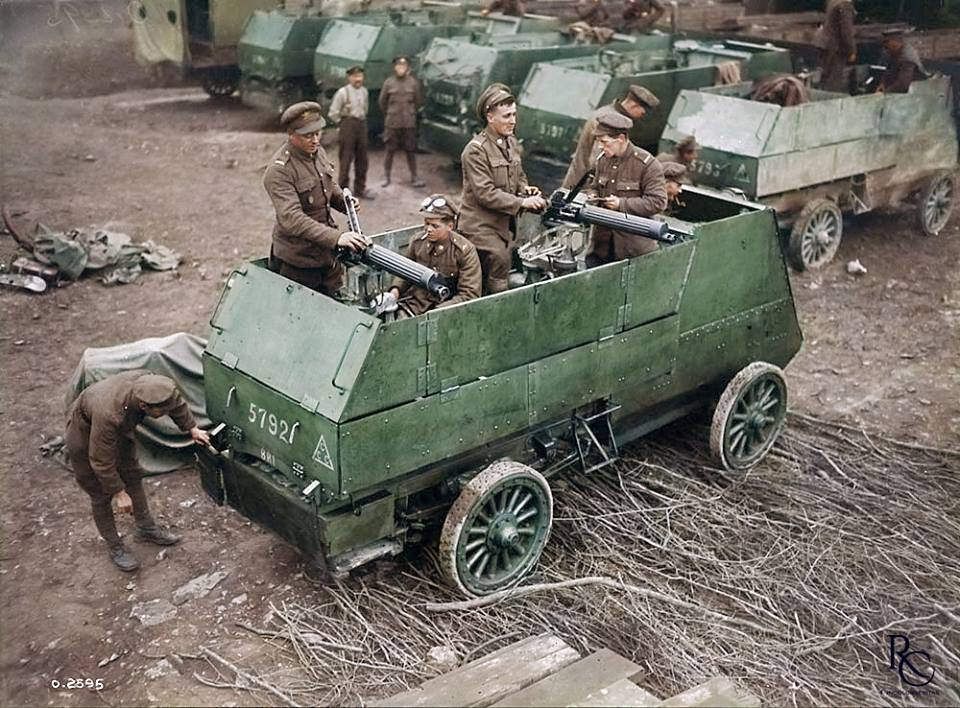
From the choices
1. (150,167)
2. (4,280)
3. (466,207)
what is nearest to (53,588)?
(466,207)

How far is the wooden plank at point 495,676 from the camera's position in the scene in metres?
4.64

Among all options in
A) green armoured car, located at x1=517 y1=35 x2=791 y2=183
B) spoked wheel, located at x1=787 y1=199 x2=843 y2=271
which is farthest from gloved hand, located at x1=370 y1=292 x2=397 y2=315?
green armoured car, located at x1=517 y1=35 x2=791 y2=183

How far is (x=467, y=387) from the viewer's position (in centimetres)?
550

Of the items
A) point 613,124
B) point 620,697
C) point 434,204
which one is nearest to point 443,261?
point 434,204

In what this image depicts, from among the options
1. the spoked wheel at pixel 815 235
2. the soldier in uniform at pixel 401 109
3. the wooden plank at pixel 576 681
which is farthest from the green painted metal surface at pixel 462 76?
the wooden plank at pixel 576 681

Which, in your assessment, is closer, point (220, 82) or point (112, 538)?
point (112, 538)

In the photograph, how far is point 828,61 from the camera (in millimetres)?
13352

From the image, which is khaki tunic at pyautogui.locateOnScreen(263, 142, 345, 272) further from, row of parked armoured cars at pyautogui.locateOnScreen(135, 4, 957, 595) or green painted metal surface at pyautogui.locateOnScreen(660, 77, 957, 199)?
green painted metal surface at pyautogui.locateOnScreen(660, 77, 957, 199)

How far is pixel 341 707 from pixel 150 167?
1086cm

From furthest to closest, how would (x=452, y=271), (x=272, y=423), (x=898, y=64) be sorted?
1. (x=898, y=64)
2. (x=452, y=271)
3. (x=272, y=423)

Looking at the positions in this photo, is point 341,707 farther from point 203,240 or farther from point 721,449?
point 203,240

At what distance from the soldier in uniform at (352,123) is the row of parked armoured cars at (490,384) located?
6.09m

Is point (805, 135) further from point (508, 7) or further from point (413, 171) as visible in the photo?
point (508, 7)

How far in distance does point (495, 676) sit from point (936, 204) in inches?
383
